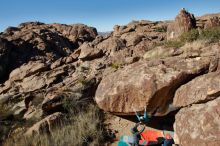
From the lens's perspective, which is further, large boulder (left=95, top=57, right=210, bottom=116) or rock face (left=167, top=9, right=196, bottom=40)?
rock face (left=167, top=9, right=196, bottom=40)

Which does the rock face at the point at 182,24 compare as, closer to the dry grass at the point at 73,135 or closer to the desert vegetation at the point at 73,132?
the desert vegetation at the point at 73,132

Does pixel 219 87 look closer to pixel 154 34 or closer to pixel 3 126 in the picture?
pixel 3 126

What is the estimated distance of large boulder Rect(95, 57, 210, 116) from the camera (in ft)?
28.6

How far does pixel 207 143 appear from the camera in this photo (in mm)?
6707

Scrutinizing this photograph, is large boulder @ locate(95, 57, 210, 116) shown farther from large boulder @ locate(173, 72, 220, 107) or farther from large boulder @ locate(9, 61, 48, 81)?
large boulder @ locate(9, 61, 48, 81)

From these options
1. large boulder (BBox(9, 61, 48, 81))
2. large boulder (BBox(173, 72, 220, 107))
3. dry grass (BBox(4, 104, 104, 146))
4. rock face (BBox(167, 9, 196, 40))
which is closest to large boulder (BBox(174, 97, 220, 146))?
large boulder (BBox(173, 72, 220, 107))

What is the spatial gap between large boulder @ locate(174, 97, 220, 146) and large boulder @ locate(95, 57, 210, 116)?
114 centimetres

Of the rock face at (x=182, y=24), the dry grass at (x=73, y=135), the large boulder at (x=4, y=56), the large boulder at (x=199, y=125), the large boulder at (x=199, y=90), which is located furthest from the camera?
the large boulder at (x=4, y=56)

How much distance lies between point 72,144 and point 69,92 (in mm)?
2583

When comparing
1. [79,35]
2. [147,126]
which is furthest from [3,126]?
[79,35]

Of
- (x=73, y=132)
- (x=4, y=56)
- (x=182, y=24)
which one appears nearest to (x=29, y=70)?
(x=73, y=132)

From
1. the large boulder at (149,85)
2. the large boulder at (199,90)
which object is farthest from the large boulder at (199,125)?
the large boulder at (149,85)

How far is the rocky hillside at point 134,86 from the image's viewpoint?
750 cm

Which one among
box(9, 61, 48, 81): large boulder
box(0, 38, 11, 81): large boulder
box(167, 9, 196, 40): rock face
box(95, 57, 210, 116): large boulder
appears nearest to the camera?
box(95, 57, 210, 116): large boulder
